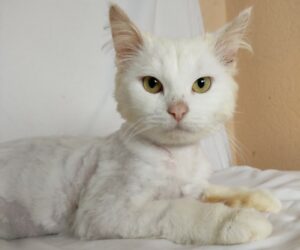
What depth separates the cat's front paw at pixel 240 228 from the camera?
88 centimetres

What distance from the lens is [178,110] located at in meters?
0.94

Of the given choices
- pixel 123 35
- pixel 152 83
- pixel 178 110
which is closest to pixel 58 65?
pixel 123 35

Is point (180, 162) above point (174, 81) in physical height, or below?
below

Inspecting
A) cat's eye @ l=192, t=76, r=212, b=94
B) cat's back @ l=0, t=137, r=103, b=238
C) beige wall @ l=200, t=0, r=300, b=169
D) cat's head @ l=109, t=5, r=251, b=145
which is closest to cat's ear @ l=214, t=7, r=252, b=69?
cat's head @ l=109, t=5, r=251, b=145

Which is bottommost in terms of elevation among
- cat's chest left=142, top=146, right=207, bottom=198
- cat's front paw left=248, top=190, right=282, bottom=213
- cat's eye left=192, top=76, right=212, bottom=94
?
cat's front paw left=248, top=190, right=282, bottom=213

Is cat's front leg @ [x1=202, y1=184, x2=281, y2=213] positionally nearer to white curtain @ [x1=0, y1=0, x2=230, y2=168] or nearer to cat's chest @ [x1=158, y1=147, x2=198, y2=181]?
cat's chest @ [x1=158, y1=147, x2=198, y2=181]

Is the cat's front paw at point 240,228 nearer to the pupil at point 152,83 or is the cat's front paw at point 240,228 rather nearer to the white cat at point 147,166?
the white cat at point 147,166

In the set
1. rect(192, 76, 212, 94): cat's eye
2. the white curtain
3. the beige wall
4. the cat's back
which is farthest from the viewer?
the beige wall

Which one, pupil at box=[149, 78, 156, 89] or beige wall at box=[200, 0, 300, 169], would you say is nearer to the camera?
pupil at box=[149, 78, 156, 89]

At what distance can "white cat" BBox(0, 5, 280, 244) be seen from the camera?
951mm

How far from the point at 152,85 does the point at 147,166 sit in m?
0.21

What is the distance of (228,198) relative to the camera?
1.11m

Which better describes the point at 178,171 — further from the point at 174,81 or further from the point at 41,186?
the point at 41,186

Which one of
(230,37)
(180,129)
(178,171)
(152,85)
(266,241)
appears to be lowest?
(266,241)
